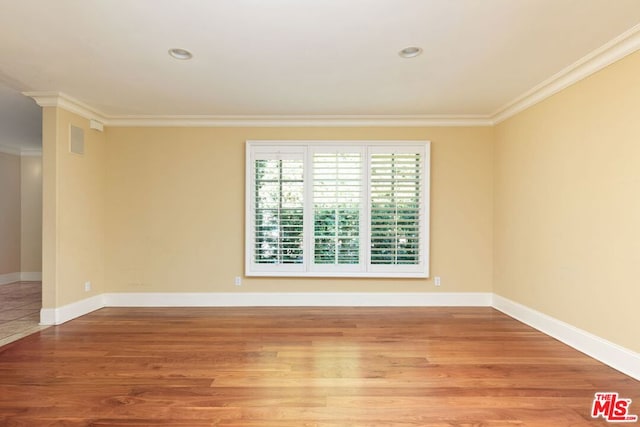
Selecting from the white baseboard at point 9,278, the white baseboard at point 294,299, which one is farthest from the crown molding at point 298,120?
the white baseboard at point 9,278

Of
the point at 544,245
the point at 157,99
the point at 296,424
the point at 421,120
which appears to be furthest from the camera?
the point at 421,120

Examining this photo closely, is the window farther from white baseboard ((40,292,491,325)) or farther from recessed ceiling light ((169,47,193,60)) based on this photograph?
recessed ceiling light ((169,47,193,60))

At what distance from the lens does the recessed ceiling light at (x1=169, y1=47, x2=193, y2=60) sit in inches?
110

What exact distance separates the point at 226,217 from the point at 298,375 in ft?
8.63

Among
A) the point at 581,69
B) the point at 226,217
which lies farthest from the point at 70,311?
the point at 581,69

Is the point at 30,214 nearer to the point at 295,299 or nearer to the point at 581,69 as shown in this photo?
the point at 295,299

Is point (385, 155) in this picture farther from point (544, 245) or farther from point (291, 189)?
point (544, 245)

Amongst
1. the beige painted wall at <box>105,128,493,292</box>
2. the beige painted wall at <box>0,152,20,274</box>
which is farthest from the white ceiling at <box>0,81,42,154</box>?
the beige painted wall at <box>105,128,493,292</box>

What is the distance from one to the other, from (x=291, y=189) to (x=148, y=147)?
2.08m

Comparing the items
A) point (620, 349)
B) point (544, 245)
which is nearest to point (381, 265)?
point (544, 245)

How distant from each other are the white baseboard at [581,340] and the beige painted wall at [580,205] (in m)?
0.06

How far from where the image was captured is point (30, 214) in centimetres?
685

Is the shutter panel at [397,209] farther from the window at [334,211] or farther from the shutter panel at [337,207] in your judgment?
the shutter panel at [337,207]

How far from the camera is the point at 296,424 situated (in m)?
2.02
